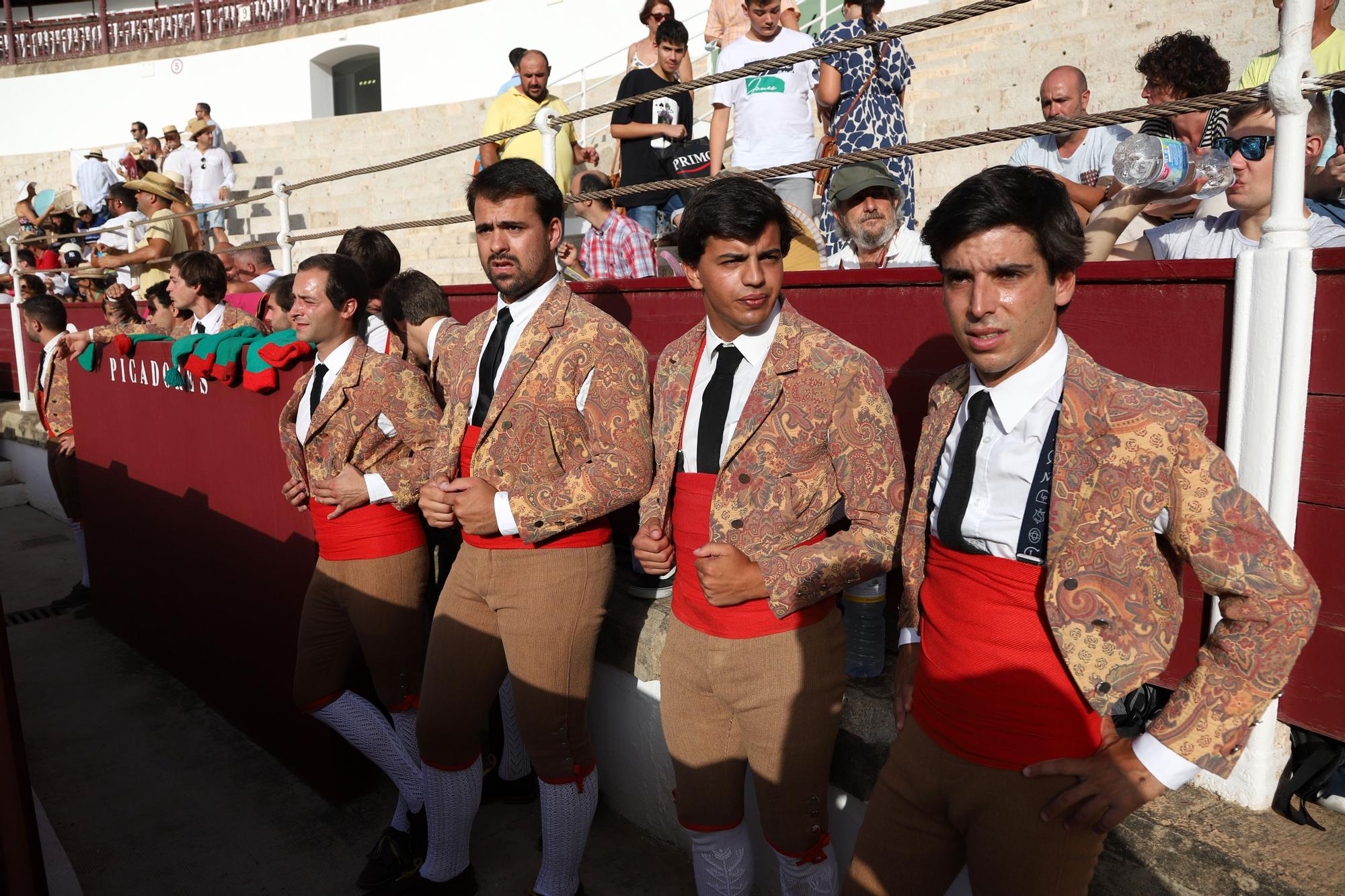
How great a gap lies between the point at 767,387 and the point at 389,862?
215 cm

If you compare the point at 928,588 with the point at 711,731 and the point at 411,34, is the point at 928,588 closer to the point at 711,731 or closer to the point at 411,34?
the point at 711,731

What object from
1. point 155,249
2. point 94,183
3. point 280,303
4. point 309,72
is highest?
point 309,72

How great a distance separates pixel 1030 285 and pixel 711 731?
4.07ft

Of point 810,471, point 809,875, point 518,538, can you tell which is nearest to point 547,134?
point 518,538

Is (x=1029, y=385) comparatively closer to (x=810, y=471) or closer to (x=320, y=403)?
(x=810, y=471)

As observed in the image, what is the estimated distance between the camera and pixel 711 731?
2.25 meters

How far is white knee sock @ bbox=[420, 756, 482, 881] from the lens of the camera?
9.51 ft

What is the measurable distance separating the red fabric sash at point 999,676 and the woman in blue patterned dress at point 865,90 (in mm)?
3156

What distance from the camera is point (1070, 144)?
4.17 meters

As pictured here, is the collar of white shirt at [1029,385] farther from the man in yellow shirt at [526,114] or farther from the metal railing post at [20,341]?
the metal railing post at [20,341]

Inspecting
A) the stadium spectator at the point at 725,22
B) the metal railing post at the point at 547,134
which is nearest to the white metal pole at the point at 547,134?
the metal railing post at the point at 547,134

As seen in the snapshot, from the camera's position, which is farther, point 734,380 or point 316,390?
point 316,390

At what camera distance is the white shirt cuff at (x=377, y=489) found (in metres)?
3.09

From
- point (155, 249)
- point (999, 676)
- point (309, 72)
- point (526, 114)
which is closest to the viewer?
point (999, 676)
